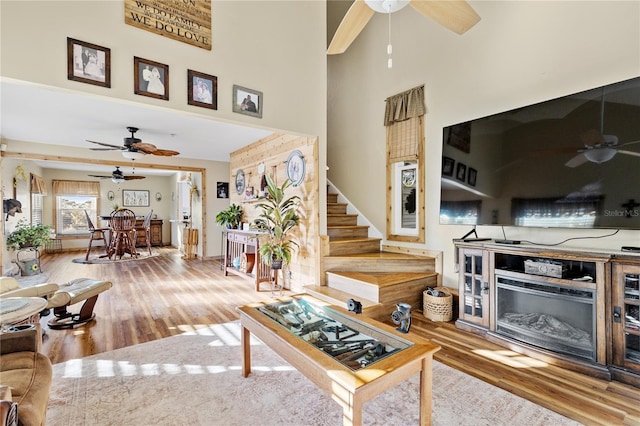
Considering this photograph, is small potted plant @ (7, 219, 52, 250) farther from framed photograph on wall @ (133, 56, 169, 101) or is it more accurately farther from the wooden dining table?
framed photograph on wall @ (133, 56, 169, 101)

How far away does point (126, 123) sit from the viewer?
4.48 m

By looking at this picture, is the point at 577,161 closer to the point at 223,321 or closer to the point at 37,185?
the point at 223,321

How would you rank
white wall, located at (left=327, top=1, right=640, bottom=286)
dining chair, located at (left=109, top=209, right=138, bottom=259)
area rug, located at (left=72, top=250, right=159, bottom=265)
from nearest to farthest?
1. white wall, located at (left=327, top=1, right=640, bottom=286)
2. area rug, located at (left=72, top=250, right=159, bottom=265)
3. dining chair, located at (left=109, top=209, right=138, bottom=259)

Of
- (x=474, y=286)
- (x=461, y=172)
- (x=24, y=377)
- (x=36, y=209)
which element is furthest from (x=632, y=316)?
(x=36, y=209)

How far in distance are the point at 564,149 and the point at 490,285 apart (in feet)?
4.33

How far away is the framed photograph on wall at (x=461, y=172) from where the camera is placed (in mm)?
3156

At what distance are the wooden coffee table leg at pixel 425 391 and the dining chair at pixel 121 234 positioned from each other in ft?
25.1

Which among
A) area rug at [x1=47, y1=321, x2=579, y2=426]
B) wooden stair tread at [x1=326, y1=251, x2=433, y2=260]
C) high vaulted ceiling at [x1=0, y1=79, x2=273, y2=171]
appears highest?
high vaulted ceiling at [x1=0, y1=79, x2=273, y2=171]

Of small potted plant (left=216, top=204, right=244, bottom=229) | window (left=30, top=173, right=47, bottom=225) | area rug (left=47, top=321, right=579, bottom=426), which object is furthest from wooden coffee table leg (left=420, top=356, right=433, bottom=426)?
window (left=30, top=173, right=47, bottom=225)

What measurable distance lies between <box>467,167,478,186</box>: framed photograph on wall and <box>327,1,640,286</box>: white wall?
1.95ft

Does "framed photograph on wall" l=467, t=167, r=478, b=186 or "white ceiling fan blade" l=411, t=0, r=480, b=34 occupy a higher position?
"white ceiling fan blade" l=411, t=0, r=480, b=34

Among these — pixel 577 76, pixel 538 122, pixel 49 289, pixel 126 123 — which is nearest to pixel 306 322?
pixel 49 289

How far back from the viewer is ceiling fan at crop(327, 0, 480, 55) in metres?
1.92

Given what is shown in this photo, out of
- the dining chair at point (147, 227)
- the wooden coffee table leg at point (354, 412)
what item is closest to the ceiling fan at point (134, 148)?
the dining chair at point (147, 227)
